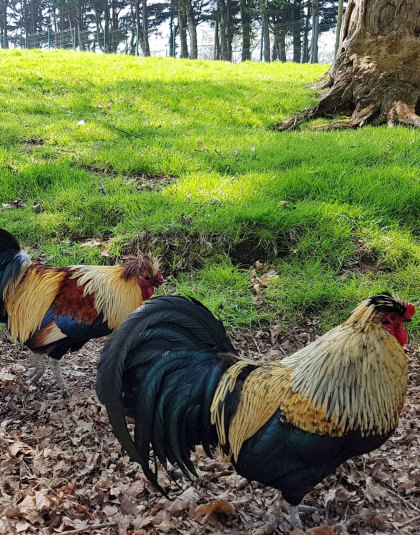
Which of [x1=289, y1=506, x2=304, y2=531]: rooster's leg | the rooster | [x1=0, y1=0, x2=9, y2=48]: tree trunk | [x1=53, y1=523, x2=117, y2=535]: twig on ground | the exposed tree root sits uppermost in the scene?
[x1=0, y1=0, x2=9, y2=48]: tree trunk

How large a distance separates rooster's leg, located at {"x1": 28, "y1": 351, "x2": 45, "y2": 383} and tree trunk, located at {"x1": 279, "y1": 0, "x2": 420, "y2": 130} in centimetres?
691

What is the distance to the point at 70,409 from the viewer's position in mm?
3430

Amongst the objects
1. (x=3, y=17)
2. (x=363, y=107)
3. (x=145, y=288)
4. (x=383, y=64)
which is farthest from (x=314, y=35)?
(x=3, y=17)

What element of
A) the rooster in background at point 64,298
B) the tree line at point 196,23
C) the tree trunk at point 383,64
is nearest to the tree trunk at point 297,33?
the tree line at point 196,23

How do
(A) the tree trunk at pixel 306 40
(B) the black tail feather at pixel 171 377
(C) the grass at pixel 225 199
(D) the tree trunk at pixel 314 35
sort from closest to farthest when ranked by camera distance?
(B) the black tail feather at pixel 171 377
(C) the grass at pixel 225 199
(D) the tree trunk at pixel 314 35
(A) the tree trunk at pixel 306 40

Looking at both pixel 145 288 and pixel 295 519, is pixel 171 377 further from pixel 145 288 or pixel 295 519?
pixel 145 288

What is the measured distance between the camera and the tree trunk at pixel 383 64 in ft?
26.5

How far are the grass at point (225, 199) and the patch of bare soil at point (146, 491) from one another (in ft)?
5.21

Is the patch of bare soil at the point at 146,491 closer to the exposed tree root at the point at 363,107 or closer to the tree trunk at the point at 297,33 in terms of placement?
the exposed tree root at the point at 363,107

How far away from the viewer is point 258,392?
229 centimetres

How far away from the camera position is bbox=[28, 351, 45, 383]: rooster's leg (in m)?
3.62

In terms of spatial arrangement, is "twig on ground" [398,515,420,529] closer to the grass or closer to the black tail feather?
the black tail feather

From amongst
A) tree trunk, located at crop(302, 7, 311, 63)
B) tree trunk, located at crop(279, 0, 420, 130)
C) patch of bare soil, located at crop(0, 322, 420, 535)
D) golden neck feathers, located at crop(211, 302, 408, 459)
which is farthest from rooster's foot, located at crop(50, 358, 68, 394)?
tree trunk, located at crop(302, 7, 311, 63)

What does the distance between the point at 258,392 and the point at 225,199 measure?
3668mm
